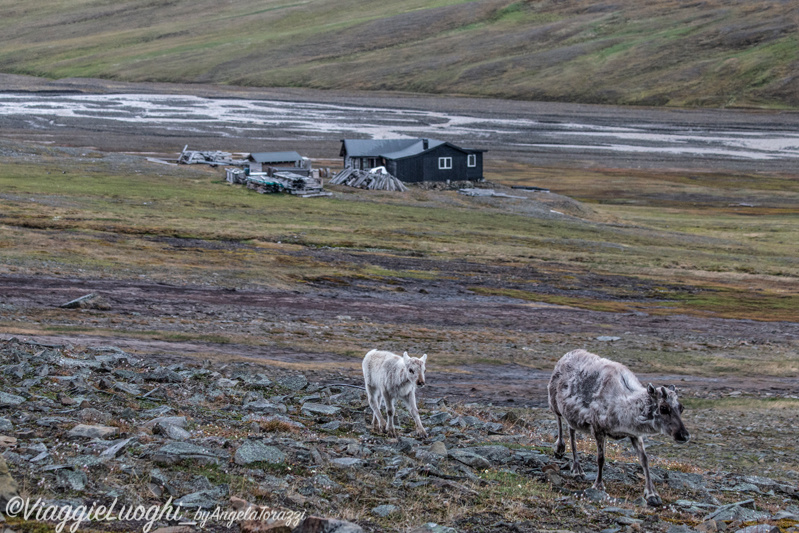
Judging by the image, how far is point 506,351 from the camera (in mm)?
32281

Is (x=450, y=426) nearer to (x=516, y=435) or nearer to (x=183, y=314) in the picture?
(x=516, y=435)

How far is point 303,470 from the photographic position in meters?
12.1

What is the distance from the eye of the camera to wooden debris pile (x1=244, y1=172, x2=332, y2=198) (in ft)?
290

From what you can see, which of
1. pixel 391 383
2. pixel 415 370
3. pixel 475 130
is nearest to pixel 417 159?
pixel 475 130

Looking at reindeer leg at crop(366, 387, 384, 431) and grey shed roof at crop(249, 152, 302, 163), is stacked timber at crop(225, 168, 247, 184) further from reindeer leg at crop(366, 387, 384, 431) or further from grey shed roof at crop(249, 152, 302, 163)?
reindeer leg at crop(366, 387, 384, 431)

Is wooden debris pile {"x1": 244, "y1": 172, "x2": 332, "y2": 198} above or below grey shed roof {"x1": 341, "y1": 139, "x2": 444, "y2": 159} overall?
below

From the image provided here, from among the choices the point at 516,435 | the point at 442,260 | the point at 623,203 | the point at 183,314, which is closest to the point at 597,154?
the point at 623,203

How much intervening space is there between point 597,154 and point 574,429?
142497mm

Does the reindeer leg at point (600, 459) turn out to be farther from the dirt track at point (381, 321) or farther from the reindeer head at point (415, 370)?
the dirt track at point (381, 321)

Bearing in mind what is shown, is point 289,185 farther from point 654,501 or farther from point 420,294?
point 654,501

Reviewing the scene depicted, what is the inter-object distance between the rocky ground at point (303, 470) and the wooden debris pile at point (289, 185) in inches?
2792

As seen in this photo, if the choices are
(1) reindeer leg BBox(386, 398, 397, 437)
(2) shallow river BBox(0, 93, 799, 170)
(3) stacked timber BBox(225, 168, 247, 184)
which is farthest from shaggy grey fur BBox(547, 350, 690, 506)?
(2) shallow river BBox(0, 93, 799, 170)

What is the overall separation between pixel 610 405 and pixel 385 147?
90656 millimetres

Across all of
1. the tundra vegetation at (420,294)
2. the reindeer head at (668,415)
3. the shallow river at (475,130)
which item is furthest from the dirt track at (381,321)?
the shallow river at (475,130)
